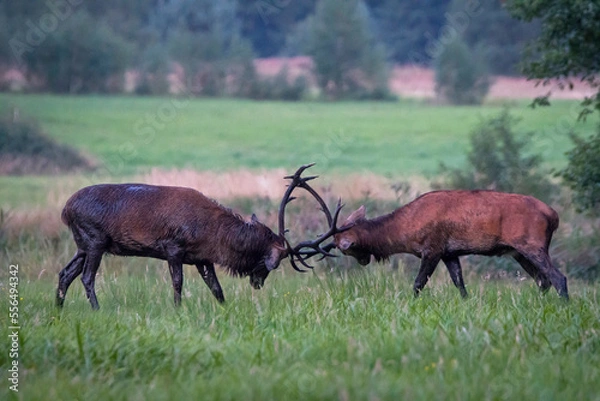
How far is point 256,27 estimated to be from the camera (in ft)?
242

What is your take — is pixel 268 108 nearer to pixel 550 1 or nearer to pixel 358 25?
pixel 358 25

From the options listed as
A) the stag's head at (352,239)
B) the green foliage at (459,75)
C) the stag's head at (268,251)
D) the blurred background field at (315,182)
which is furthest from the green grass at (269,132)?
the stag's head at (268,251)

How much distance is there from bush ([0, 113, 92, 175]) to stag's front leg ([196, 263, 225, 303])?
24.7 metres

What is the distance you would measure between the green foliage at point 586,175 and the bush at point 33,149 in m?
23.3

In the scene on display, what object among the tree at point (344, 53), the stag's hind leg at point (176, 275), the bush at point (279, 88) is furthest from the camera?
the tree at point (344, 53)

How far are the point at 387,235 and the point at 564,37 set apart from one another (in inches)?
212

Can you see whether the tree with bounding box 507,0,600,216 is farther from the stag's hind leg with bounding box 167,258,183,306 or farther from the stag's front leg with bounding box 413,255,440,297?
the stag's hind leg with bounding box 167,258,183,306

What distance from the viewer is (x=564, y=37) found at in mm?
16094

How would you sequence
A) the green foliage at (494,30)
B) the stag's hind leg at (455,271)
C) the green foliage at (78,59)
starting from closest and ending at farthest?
the stag's hind leg at (455,271)
the green foliage at (78,59)
the green foliage at (494,30)

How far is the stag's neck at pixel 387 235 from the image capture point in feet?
41.1

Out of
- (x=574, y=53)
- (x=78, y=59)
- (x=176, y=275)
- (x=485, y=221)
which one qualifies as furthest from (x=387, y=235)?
(x=78, y=59)

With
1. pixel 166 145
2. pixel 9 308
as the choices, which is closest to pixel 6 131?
pixel 166 145

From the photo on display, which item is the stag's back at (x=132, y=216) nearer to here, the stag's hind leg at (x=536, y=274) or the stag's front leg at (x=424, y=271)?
the stag's front leg at (x=424, y=271)

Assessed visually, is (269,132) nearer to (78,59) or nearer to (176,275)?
(78,59)
